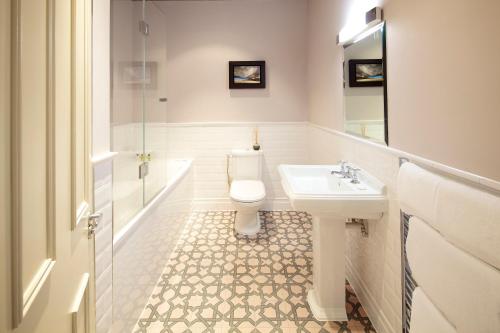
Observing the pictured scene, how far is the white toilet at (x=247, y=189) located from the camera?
2.90 m

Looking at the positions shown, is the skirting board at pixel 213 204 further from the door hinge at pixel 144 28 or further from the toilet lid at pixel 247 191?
the door hinge at pixel 144 28

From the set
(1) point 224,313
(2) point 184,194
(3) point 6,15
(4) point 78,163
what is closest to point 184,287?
(1) point 224,313

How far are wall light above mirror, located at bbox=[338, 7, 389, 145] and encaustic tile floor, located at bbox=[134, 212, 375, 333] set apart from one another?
3.85 ft

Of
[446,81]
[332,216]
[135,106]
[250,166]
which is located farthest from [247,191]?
[446,81]

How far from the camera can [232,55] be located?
376cm

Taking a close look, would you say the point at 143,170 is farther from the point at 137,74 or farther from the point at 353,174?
the point at 353,174

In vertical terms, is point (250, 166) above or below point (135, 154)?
below

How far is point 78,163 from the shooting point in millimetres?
893

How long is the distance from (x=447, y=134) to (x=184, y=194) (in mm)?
2692

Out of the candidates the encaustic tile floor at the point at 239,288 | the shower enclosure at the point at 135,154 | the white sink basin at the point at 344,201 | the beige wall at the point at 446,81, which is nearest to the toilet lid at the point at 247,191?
the encaustic tile floor at the point at 239,288

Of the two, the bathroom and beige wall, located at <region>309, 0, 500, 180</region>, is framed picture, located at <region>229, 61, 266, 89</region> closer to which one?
the bathroom

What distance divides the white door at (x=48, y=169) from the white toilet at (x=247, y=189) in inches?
76.8

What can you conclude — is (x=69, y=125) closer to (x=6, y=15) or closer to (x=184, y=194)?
(x=6, y=15)

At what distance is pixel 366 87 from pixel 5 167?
195cm
